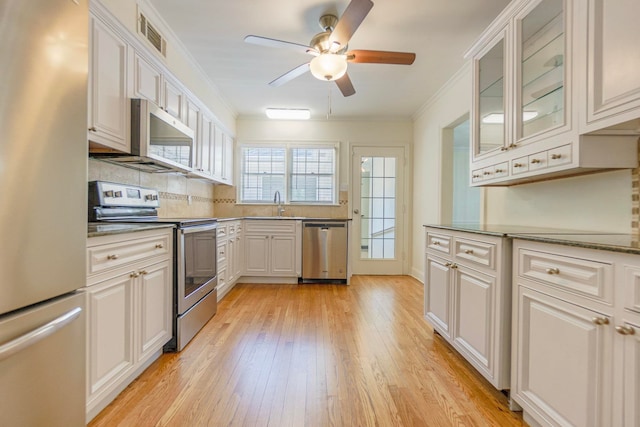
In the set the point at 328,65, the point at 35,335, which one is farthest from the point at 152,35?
the point at 35,335

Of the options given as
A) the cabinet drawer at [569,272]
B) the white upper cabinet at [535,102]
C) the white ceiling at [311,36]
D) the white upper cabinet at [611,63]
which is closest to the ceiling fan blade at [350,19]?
the white ceiling at [311,36]

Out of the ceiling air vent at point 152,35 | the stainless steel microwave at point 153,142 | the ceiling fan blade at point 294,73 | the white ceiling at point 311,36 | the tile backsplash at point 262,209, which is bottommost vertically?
the tile backsplash at point 262,209

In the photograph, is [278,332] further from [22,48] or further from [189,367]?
[22,48]

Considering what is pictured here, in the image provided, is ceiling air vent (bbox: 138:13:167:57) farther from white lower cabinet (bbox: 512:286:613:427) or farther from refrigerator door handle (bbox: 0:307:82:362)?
white lower cabinet (bbox: 512:286:613:427)

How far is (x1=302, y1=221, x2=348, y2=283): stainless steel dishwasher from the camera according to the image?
413cm

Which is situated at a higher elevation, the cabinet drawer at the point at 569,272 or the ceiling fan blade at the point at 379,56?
the ceiling fan blade at the point at 379,56

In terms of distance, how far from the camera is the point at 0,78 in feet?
2.16

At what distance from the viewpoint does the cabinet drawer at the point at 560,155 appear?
1.55m

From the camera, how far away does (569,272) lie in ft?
3.84

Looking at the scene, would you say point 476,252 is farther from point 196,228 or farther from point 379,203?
point 379,203

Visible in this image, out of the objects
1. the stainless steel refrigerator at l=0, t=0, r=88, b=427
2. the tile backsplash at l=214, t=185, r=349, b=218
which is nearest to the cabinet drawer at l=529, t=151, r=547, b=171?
the stainless steel refrigerator at l=0, t=0, r=88, b=427

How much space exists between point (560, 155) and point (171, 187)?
3.19 m

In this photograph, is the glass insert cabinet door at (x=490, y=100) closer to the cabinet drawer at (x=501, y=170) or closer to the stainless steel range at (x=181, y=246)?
the cabinet drawer at (x=501, y=170)

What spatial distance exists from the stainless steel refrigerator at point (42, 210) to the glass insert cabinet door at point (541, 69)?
6.95ft
